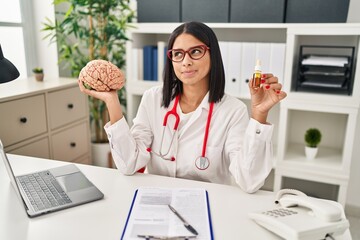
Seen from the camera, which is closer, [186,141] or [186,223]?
[186,223]

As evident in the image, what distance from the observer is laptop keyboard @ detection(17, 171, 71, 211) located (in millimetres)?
1076

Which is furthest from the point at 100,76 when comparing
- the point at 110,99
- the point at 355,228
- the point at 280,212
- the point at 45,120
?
the point at 355,228

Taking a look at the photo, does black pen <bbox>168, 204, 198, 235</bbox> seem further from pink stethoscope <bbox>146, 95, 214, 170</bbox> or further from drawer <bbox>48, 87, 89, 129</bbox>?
drawer <bbox>48, 87, 89, 129</bbox>

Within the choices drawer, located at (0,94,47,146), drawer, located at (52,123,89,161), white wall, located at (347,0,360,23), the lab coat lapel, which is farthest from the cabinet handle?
white wall, located at (347,0,360,23)

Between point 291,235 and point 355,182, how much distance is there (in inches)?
72.6

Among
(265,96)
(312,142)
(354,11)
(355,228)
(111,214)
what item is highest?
(354,11)

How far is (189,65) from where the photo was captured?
1.32 meters

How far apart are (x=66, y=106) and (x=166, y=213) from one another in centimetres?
153

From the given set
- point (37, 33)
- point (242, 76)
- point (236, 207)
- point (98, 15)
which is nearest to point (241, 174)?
point (236, 207)

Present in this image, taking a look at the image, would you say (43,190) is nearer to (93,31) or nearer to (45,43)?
(93,31)

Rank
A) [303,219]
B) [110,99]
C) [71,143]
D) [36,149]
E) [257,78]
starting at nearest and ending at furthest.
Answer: [303,219]
[257,78]
[110,99]
[36,149]
[71,143]

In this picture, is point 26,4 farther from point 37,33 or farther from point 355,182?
point 355,182

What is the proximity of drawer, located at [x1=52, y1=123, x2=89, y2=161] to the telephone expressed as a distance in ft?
5.39

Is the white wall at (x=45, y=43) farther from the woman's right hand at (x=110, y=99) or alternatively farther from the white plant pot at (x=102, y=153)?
the woman's right hand at (x=110, y=99)
